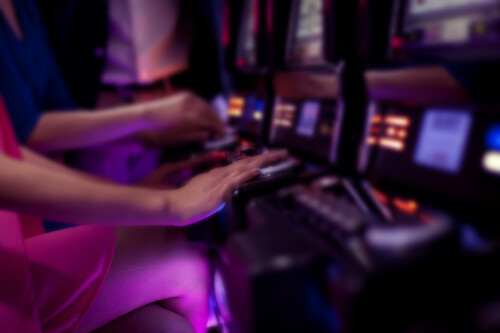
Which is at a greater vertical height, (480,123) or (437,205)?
(480,123)

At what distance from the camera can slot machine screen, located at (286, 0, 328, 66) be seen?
1172 mm

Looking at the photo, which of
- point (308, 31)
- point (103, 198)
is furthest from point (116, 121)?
point (103, 198)

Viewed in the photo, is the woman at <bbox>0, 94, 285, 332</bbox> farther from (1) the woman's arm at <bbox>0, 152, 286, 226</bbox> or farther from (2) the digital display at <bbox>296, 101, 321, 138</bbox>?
(2) the digital display at <bbox>296, 101, 321, 138</bbox>

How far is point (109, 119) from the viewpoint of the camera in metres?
1.43

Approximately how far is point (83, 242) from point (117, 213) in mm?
237

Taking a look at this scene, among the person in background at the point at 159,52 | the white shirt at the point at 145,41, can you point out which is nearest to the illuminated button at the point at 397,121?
the person in background at the point at 159,52

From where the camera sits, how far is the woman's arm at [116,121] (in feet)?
4.55

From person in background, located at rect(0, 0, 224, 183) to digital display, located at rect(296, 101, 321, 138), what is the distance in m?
0.36

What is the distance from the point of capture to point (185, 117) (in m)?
1.39

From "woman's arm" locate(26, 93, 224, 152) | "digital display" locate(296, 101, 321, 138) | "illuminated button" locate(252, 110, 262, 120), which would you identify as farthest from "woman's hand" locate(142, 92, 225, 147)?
"digital display" locate(296, 101, 321, 138)

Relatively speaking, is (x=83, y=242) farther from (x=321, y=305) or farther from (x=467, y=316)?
(x=467, y=316)

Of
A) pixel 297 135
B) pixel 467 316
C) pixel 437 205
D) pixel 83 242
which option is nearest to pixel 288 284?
pixel 467 316

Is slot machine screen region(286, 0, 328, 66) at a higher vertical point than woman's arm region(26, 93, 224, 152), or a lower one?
higher

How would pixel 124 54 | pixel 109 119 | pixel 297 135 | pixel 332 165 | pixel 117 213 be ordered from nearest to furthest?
pixel 117 213, pixel 332 165, pixel 297 135, pixel 109 119, pixel 124 54
